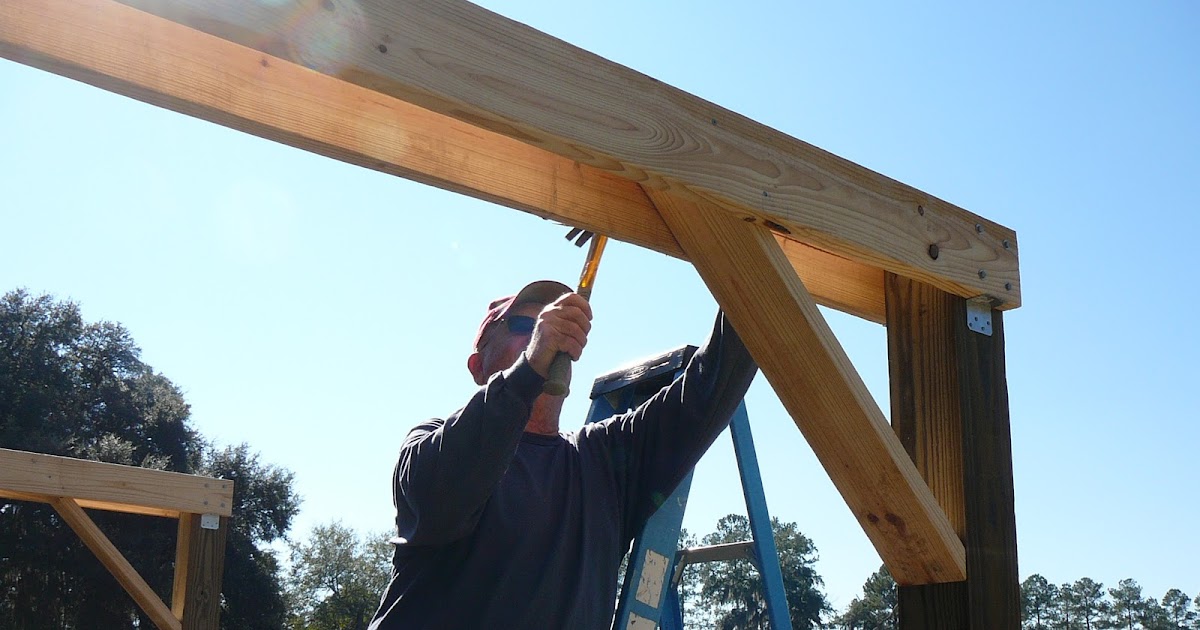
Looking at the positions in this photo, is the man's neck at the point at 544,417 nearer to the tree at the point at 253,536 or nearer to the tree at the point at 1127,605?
the tree at the point at 253,536

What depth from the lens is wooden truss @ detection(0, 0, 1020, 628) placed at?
4.18 feet

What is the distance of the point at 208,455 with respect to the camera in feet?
67.3

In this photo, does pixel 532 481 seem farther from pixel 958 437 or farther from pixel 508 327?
pixel 958 437

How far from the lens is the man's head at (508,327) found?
7.15 ft

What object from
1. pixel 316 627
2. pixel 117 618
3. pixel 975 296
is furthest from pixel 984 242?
pixel 316 627

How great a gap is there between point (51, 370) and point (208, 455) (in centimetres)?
339

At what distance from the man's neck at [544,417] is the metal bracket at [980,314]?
87cm

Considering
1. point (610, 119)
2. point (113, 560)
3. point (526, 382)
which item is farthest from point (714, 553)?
point (113, 560)

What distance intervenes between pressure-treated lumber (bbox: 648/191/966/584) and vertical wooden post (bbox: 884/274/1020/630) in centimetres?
5

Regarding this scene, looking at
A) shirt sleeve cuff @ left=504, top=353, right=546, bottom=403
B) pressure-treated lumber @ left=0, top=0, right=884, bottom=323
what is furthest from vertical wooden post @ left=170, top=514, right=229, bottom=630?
pressure-treated lumber @ left=0, top=0, right=884, bottom=323

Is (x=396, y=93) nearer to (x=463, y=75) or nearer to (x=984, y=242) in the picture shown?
(x=463, y=75)

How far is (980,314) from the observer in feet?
6.69

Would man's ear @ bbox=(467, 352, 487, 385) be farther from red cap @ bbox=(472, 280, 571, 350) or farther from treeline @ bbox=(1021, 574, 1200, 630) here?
treeline @ bbox=(1021, 574, 1200, 630)

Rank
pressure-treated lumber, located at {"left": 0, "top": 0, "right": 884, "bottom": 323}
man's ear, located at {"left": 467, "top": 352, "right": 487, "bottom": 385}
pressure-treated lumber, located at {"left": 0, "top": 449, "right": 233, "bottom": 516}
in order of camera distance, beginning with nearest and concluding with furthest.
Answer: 1. pressure-treated lumber, located at {"left": 0, "top": 0, "right": 884, "bottom": 323}
2. man's ear, located at {"left": 467, "top": 352, "right": 487, "bottom": 385}
3. pressure-treated lumber, located at {"left": 0, "top": 449, "right": 233, "bottom": 516}
